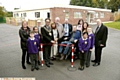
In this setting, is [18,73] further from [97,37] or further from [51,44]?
[97,37]

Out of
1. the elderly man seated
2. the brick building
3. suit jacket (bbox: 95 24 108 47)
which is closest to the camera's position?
suit jacket (bbox: 95 24 108 47)

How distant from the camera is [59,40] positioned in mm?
6422

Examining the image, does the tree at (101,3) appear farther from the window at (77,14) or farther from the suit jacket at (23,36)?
the suit jacket at (23,36)

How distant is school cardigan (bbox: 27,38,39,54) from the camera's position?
17.6 feet

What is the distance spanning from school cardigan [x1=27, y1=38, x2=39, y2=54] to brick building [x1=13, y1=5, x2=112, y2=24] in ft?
61.3

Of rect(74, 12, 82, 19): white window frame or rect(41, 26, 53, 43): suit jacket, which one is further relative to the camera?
rect(74, 12, 82, 19): white window frame

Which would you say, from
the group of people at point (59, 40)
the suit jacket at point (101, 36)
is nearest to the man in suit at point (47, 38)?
the group of people at point (59, 40)

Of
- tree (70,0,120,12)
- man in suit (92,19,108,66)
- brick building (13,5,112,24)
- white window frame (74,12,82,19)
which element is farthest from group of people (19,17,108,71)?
tree (70,0,120,12)

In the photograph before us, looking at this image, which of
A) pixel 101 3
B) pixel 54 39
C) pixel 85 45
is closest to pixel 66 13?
pixel 54 39

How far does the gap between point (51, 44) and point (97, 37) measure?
6.28 feet

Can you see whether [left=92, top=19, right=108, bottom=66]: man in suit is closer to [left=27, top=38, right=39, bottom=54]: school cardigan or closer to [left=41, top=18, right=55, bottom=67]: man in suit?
[left=41, top=18, right=55, bottom=67]: man in suit

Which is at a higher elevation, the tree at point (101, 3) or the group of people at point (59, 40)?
the tree at point (101, 3)

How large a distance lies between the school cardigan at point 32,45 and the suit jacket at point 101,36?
2.45 metres

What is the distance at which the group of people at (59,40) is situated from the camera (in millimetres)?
5457
